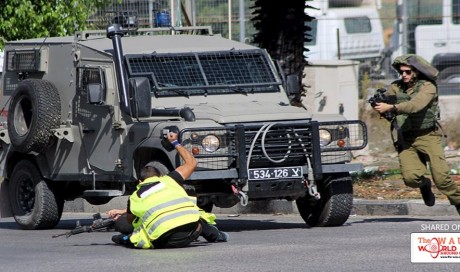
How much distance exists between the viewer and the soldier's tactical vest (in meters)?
12.7

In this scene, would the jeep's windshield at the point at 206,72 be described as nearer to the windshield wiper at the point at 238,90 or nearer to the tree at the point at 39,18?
the windshield wiper at the point at 238,90

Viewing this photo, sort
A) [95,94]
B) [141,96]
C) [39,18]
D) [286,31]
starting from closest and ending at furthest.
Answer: [141,96], [95,94], [286,31], [39,18]

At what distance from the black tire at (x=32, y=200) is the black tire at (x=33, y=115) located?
0.51m

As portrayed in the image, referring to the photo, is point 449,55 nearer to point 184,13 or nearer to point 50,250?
point 184,13

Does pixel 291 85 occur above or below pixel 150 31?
below

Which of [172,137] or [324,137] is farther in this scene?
[324,137]

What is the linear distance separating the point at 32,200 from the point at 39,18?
18.6 ft

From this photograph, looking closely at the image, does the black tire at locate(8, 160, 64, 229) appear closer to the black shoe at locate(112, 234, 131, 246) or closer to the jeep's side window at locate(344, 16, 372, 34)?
the black shoe at locate(112, 234, 131, 246)

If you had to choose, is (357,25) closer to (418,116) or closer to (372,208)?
(372,208)

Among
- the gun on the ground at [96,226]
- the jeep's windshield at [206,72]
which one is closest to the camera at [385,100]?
the jeep's windshield at [206,72]

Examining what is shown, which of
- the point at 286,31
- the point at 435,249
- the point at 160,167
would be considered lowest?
the point at 435,249

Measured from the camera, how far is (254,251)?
34.7 feet

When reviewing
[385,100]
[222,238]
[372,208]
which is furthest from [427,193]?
[222,238]

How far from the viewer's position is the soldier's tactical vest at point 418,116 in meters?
12.7
